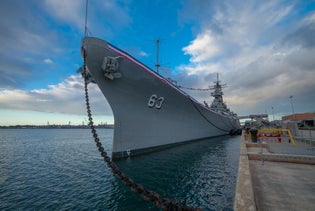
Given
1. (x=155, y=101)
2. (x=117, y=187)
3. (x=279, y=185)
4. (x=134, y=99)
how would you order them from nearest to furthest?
(x=279, y=185) → (x=117, y=187) → (x=134, y=99) → (x=155, y=101)

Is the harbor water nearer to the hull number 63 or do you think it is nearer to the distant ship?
the distant ship

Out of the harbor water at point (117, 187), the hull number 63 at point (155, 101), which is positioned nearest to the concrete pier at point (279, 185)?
the harbor water at point (117, 187)

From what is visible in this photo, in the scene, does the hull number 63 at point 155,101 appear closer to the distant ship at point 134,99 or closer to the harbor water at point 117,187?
the distant ship at point 134,99

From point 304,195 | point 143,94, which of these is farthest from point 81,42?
point 304,195

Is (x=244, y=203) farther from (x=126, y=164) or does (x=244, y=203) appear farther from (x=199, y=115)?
(x=199, y=115)

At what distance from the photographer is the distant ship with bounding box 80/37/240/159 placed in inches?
328

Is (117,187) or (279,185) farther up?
(279,185)

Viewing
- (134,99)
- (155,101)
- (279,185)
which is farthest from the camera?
(155,101)

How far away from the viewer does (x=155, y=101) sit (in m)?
10.9

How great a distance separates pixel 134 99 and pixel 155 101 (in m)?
1.55

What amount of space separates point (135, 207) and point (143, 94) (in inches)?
272

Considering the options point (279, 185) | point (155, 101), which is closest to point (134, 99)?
point (155, 101)

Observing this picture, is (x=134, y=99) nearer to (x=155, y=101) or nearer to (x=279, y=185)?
(x=155, y=101)

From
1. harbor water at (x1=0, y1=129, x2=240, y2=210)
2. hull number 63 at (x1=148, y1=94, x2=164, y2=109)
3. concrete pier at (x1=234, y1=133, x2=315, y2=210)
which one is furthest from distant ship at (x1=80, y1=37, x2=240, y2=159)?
concrete pier at (x1=234, y1=133, x2=315, y2=210)
